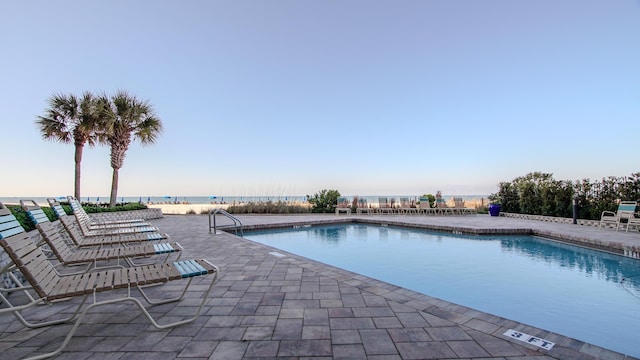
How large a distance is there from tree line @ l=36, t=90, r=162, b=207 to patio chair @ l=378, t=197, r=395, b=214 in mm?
10241

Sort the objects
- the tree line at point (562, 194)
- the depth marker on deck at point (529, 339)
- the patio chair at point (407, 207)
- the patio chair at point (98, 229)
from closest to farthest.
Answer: the depth marker on deck at point (529, 339)
the patio chair at point (98, 229)
the tree line at point (562, 194)
the patio chair at point (407, 207)

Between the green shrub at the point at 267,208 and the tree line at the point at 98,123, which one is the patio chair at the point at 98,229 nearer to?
the tree line at the point at 98,123

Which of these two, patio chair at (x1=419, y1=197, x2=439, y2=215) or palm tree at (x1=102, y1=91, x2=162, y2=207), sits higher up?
palm tree at (x1=102, y1=91, x2=162, y2=207)

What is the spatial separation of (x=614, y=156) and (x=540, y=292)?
505 inches

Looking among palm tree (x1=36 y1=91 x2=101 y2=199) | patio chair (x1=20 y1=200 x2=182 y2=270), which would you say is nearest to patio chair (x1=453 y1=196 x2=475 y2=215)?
patio chair (x1=20 y1=200 x2=182 y2=270)

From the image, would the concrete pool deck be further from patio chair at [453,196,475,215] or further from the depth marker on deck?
patio chair at [453,196,475,215]

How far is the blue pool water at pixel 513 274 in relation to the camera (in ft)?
10.0

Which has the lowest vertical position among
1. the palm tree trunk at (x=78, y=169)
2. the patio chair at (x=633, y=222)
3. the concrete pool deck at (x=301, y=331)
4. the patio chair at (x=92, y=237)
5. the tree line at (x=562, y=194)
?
the concrete pool deck at (x=301, y=331)

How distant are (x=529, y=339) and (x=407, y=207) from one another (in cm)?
1228

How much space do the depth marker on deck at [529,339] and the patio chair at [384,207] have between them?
1183cm

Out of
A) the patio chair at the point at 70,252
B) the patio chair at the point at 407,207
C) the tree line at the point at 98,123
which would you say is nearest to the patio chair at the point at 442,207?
the patio chair at the point at 407,207

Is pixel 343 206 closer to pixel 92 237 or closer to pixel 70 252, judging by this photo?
pixel 92 237

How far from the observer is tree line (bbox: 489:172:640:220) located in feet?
27.0

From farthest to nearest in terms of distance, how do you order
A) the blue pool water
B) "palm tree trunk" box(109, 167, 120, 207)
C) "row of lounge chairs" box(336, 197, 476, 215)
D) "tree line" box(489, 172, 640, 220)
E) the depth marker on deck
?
1. "row of lounge chairs" box(336, 197, 476, 215)
2. "palm tree trunk" box(109, 167, 120, 207)
3. "tree line" box(489, 172, 640, 220)
4. the blue pool water
5. the depth marker on deck
